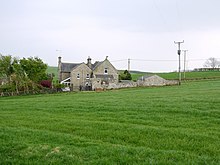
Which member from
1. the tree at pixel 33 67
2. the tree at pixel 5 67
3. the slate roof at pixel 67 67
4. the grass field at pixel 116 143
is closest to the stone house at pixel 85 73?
the slate roof at pixel 67 67

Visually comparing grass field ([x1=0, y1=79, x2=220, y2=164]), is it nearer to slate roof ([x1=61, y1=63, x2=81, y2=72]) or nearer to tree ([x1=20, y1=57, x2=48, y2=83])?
tree ([x1=20, y1=57, x2=48, y2=83])

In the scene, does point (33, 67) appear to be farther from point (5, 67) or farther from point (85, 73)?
point (85, 73)

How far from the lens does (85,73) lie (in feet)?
208

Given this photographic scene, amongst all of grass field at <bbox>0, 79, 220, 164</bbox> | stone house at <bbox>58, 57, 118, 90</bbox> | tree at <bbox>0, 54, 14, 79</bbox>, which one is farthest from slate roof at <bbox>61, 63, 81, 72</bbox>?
grass field at <bbox>0, 79, 220, 164</bbox>

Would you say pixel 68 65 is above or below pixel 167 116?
above

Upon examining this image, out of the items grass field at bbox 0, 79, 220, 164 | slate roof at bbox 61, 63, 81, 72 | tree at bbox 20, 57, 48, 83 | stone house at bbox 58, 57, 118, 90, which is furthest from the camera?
slate roof at bbox 61, 63, 81, 72

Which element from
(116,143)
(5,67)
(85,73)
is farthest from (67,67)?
(116,143)

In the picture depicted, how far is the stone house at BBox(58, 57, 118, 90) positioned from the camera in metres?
62.5

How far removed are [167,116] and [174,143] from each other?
198 inches

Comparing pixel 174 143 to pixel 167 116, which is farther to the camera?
pixel 167 116

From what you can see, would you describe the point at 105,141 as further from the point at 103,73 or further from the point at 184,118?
the point at 103,73

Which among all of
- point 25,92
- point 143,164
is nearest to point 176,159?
point 143,164

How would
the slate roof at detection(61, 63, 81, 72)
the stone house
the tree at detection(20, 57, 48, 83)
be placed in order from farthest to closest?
the slate roof at detection(61, 63, 81, 72) < the stone house < the tree at detection(20, 57, 48, 83)

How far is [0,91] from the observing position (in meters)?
46.1
